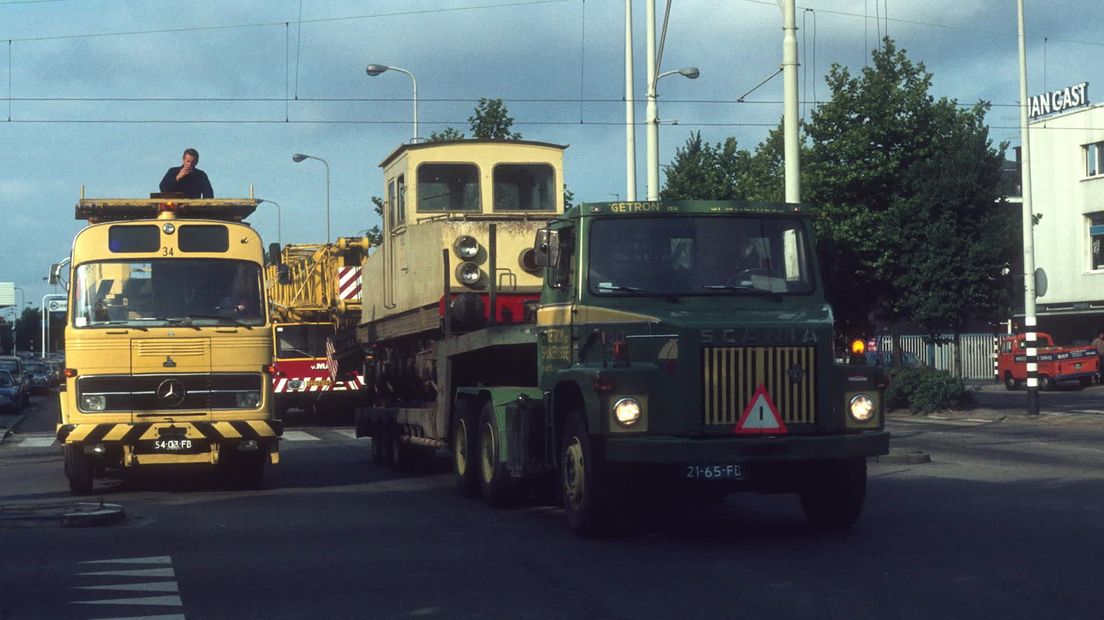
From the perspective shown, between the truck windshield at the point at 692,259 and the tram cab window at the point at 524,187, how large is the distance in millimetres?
5759

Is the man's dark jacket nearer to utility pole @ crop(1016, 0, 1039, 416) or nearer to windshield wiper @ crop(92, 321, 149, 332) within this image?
windshield wiper @ crop(92, 321, 149, 332)

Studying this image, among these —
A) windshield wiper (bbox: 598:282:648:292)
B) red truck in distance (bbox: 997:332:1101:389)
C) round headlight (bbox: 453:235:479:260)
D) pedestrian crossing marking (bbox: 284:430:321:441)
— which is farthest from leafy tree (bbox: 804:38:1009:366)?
windshield wiper (bbox: 598:282:648:292)

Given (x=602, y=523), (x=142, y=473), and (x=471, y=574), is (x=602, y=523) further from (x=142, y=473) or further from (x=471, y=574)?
(x=142, y=473)

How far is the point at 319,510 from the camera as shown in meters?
14.5

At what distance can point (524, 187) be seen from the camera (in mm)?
18172

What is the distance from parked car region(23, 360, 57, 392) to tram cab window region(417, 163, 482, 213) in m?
54.2

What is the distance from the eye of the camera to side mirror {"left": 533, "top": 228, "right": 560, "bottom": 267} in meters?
12.5

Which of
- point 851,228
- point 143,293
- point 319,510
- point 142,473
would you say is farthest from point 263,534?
point 851,228

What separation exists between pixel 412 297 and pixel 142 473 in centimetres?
464

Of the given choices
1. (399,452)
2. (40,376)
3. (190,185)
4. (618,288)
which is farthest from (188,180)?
(40,376)

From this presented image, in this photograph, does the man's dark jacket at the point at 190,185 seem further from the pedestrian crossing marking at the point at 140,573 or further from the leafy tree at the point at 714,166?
the leafy tree at the point at 714,166

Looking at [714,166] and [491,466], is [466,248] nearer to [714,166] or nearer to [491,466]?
[491,466]

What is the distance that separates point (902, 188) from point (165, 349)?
70.5 feet

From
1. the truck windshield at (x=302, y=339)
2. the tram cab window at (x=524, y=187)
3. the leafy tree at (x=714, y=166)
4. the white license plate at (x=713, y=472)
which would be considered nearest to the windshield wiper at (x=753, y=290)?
the white license plate at (x=713, y=472)
